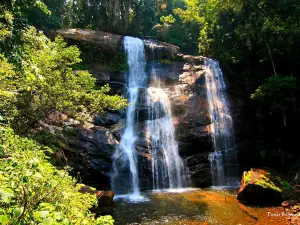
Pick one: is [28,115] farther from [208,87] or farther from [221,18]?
[221,18]

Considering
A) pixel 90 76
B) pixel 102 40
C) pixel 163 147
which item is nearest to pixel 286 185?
pixel 163 147

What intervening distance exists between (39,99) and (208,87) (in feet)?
49.6

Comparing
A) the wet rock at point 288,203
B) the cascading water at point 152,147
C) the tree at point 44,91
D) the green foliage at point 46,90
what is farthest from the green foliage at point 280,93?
the green foliage at point 46,90

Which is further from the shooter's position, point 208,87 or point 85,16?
point 85,16

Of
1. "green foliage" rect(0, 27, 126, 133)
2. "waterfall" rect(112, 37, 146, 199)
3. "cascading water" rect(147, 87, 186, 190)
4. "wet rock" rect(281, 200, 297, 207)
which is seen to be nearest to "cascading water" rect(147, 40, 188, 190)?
"cascading water" rect(147, 87, 186, 190)

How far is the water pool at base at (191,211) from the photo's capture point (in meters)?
9.71

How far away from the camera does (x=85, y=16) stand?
31172 mm

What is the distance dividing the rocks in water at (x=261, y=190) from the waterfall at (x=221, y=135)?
14.5ft

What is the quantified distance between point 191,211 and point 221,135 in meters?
9.07

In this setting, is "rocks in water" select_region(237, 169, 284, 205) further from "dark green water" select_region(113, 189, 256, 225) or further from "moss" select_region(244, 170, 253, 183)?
"dark green water" select_region(113, 189, 256, 225)

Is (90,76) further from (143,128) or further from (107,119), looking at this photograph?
(143,128)

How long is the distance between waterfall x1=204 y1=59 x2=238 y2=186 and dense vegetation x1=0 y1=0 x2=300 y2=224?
58.1 inches

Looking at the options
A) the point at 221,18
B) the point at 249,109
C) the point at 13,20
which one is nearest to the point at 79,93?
the point at 13,20

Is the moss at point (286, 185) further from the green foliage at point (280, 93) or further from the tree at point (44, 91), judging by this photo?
the tree at point (44, 91)
